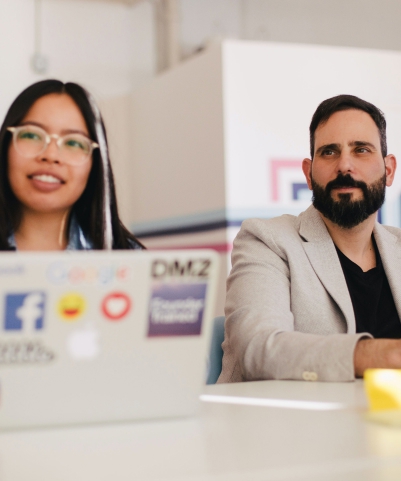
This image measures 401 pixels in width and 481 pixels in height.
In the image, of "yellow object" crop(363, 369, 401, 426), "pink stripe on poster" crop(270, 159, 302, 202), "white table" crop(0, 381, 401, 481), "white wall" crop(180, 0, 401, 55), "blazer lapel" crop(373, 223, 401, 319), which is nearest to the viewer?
"white table" crop(0, 381, 401, 481)

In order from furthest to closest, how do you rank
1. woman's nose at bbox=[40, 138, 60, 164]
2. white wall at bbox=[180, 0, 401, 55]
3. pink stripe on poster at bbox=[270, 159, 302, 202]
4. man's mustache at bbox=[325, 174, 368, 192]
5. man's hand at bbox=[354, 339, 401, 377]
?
white wall at bbox=[180, 0, 401, 55] → pink stripe on poster at bbox=[270, 159, 302, 202] → man's mustache at bbox=[325, 174, 368, 192] → woman's nose at bbox=[40, 138, 60, 164] → man's hand at bbox=[354, 339, 401, 377]

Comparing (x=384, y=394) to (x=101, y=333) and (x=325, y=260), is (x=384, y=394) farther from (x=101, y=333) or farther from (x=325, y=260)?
(x=325, y=260)

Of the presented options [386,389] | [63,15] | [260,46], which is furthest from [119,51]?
[386,389]

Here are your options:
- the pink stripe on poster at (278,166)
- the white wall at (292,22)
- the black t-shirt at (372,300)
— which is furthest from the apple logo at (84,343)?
the white wall at (292,22)

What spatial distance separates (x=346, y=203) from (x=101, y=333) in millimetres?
1461

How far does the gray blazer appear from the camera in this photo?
1.45 m

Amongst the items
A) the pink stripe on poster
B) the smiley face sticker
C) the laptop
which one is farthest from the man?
the pink stripe on poster

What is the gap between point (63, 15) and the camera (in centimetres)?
608

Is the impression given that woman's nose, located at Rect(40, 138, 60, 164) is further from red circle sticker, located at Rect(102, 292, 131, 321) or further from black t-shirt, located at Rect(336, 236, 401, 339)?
red circle sticker, located at Rect(102, 292, 131, 321)

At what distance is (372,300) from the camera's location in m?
2.01

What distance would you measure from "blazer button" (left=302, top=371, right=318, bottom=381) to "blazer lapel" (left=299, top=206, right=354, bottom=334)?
1.41 feet

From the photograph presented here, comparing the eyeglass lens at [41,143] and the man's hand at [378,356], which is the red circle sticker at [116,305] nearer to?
the man's hand at [378,356]

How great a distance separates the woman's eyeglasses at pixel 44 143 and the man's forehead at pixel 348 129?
0.79 meters

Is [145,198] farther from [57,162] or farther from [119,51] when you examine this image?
[57,162]
